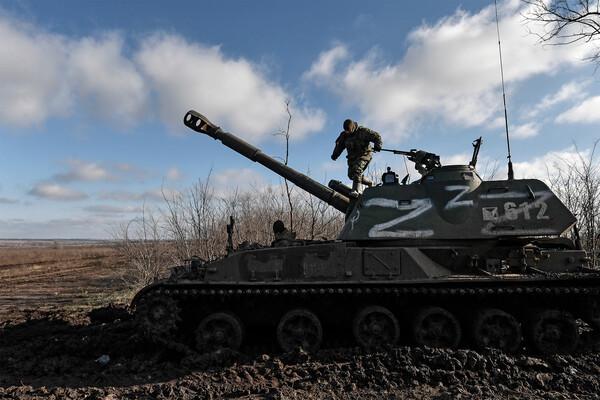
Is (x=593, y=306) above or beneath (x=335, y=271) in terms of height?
beneath

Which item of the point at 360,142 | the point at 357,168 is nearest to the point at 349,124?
the point at 360,142

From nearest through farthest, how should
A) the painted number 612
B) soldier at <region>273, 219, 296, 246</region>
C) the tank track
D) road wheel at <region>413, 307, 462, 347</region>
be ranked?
the tank track < road wheel at <region>413, 307, 462, 347</region> < the painted number 612 < soldier at <region>273, 219, 296, 246</region>

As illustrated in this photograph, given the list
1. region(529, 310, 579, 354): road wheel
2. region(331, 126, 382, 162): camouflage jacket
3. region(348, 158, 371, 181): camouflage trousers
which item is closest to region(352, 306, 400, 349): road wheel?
region(529, 310, 579, 354): road wheel

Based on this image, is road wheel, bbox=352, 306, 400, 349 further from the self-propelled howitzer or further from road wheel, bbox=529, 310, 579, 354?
road wheel, bbox=529, 310, 579, 354

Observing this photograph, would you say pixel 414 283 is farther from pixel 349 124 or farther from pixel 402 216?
pixel 349 124

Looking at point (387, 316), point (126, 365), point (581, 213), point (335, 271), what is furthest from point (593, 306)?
point (581, 213)

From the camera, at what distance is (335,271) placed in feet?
22.6

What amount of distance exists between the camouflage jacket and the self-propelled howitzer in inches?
67.7

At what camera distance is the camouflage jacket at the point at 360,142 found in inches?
349

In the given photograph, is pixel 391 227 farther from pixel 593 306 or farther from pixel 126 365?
pixel 126 365

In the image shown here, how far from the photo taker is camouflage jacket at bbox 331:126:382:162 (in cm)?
888

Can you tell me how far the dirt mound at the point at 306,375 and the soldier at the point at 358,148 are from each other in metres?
3.53

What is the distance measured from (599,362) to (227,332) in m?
5.63

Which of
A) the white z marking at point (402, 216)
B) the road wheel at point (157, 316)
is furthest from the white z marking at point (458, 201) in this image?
the road wheel at point (157, 316)
